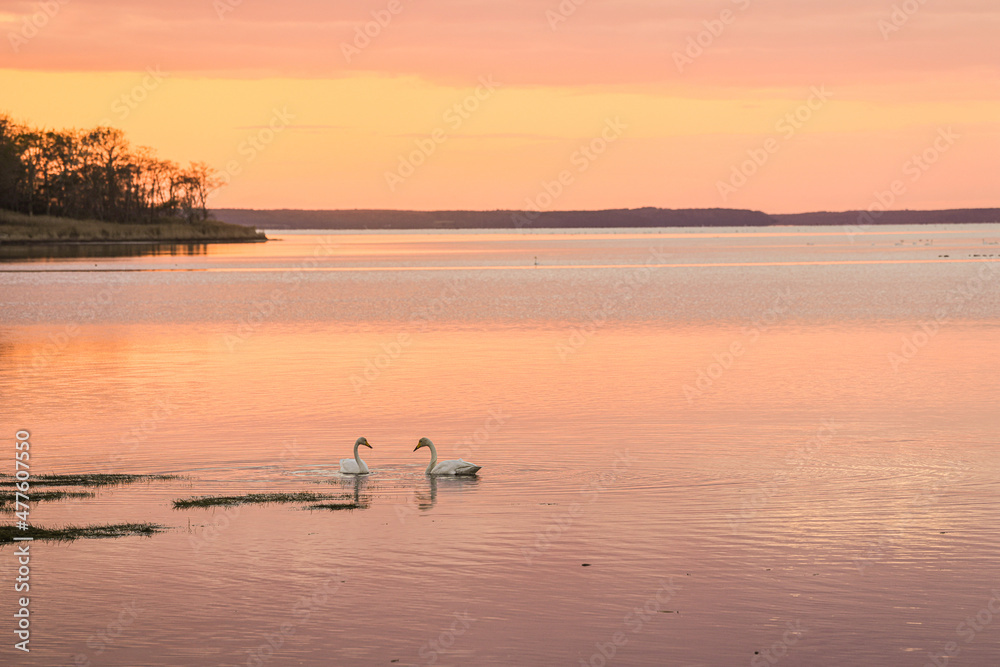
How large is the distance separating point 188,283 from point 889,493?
6972cm

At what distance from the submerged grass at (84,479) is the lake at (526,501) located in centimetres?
38

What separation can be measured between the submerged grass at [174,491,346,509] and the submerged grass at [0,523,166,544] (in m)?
1.14

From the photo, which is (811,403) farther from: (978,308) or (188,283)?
(188,283)

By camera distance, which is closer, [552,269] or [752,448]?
[752,448]

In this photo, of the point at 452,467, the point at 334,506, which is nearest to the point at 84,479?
the point at 334,506

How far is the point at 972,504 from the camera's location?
16.3 m

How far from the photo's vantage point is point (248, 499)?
1686 cm

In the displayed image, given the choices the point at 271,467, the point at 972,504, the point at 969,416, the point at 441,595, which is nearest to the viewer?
the point at 441,595

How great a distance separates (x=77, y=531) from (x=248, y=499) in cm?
243

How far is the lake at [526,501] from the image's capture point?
1156 cm

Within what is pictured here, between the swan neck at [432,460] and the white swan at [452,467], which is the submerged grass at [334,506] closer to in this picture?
the white swan at [452,467]

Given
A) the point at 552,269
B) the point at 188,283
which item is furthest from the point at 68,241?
the point at 188,283

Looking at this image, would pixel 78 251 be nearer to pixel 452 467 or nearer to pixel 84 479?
pixel 84 479

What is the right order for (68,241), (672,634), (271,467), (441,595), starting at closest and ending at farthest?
1. (672,634)
2. (441,595)
3. (271,467)
4. (68,241)
